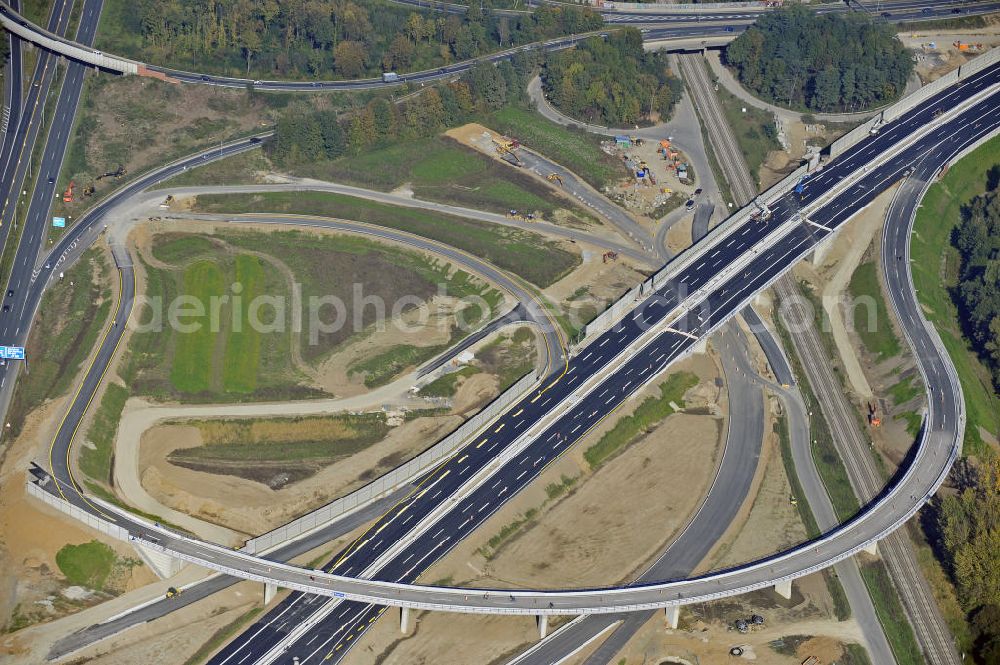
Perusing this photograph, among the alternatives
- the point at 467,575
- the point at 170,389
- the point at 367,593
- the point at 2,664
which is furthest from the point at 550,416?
the point at 2,664

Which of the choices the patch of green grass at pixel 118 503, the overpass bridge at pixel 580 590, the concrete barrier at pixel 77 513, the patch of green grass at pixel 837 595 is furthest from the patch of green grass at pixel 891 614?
the concrete barrier at pixel 77 513

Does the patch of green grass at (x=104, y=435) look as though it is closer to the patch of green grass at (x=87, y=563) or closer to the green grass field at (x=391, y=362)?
the patch of green grass at (x=87, y=563)

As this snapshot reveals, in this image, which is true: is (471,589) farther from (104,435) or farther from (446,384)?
(104,435)

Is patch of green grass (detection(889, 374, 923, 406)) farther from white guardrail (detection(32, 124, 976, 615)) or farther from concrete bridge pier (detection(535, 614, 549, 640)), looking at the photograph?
concrete bridge pier (detection(535, 614, 549, 640))

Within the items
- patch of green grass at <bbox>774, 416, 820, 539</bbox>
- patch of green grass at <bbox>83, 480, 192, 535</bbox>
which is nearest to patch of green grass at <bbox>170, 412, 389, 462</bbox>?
patch of green grass at <bbox>83, 480, 192, 535</bbox>

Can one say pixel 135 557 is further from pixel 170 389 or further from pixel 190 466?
pixel 170 389

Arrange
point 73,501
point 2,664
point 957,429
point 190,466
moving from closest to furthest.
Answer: point 2,664
point 73,501
point 190,466
point 957,429

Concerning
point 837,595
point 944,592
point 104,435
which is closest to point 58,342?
point 104,435
